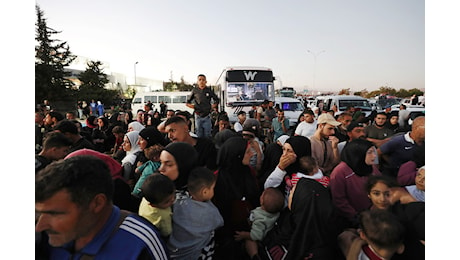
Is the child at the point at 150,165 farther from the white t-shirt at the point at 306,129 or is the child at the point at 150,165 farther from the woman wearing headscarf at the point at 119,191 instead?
the white t-shirt at the point at 306,129

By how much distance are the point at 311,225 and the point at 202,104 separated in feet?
13.7

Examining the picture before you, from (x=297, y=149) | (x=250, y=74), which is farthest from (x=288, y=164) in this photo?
(x=250, y=74)

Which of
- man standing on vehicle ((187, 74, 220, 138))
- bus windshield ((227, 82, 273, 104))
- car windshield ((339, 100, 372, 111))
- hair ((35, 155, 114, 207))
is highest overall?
bus windshield ((227, 82, 273, 104))

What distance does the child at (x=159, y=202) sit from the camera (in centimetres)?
168

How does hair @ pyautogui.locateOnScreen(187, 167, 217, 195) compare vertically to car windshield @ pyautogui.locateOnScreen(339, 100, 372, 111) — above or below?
below

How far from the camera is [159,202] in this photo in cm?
171

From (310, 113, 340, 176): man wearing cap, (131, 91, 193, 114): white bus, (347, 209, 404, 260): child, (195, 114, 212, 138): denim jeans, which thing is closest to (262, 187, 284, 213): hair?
(347, 209, 404, 260): child

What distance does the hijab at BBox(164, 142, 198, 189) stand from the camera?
2062 millimetres

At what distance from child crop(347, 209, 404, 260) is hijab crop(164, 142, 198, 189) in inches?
51.3

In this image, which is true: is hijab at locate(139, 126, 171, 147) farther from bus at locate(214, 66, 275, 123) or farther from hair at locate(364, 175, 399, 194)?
bus at locate(214, 66, 275, 123)

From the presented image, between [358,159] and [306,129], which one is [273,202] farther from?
[306,129]

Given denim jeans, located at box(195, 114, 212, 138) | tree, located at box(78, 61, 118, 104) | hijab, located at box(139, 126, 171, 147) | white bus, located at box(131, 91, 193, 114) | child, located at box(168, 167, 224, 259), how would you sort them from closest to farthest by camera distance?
child, located at box(168, 167, 224, 259) < hijab, located at box(139, 126, 171, 147) < denim jeans, located at box(195, 114, 212, 138) < white bus, located at box(131, 91, 193, 114) < tree, located at box(78, 61, 118, 104)

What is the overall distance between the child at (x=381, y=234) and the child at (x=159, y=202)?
1.25 meters

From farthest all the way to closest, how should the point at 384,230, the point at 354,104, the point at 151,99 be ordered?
1. the point at 151,99
2. the point at 354,104
3. the point at 384,230
